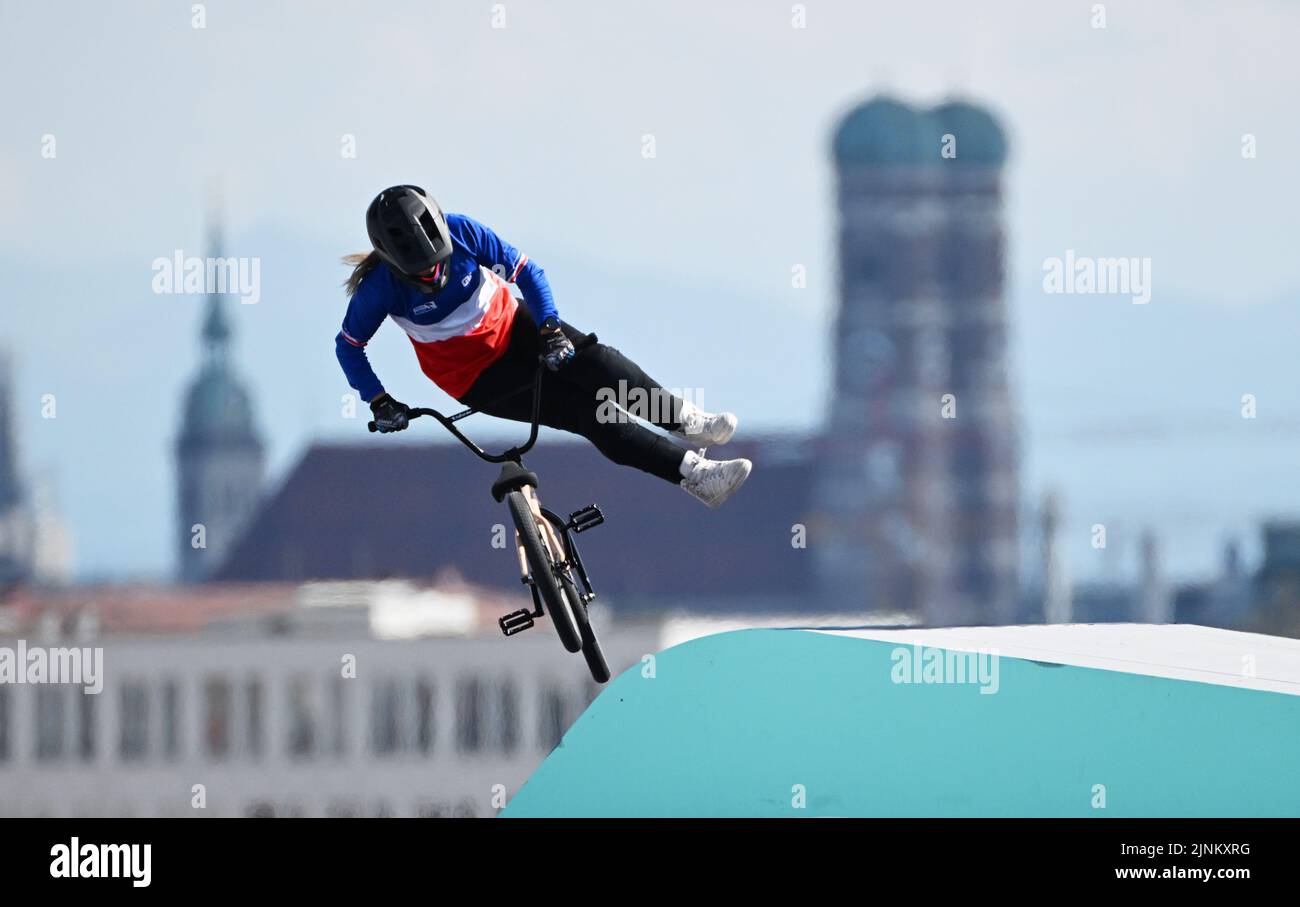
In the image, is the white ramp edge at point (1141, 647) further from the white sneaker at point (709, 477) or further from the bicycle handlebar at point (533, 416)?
the bicycle handlebar at point (533, 416)

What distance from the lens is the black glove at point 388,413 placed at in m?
12.5

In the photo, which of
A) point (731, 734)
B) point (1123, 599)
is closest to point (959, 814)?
point (731, 734)

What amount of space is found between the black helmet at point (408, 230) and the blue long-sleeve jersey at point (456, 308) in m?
0.22

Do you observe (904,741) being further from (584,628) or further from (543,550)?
(543,550)

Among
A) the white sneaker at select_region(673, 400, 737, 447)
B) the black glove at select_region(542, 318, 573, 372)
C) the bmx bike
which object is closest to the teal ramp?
the bmx bike

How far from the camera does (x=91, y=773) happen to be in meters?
123

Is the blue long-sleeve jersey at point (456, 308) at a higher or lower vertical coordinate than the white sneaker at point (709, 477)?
higher

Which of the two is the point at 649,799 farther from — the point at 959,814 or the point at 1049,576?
the point at 1049,576

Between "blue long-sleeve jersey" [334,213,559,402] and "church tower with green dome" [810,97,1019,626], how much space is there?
17047 cm

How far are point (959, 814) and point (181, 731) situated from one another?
372 feet

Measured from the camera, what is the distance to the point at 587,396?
12.9 meters

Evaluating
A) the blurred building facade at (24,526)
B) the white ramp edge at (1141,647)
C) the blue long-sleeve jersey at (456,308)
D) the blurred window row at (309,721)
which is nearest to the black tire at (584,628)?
the blue long-sleeve jersey at (456,308)

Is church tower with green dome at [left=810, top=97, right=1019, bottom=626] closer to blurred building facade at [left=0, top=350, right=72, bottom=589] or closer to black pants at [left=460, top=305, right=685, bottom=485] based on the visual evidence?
blurred building facade at [left=0, top=350, right=72, bottom=589]

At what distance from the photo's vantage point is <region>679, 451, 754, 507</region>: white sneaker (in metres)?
12.9
